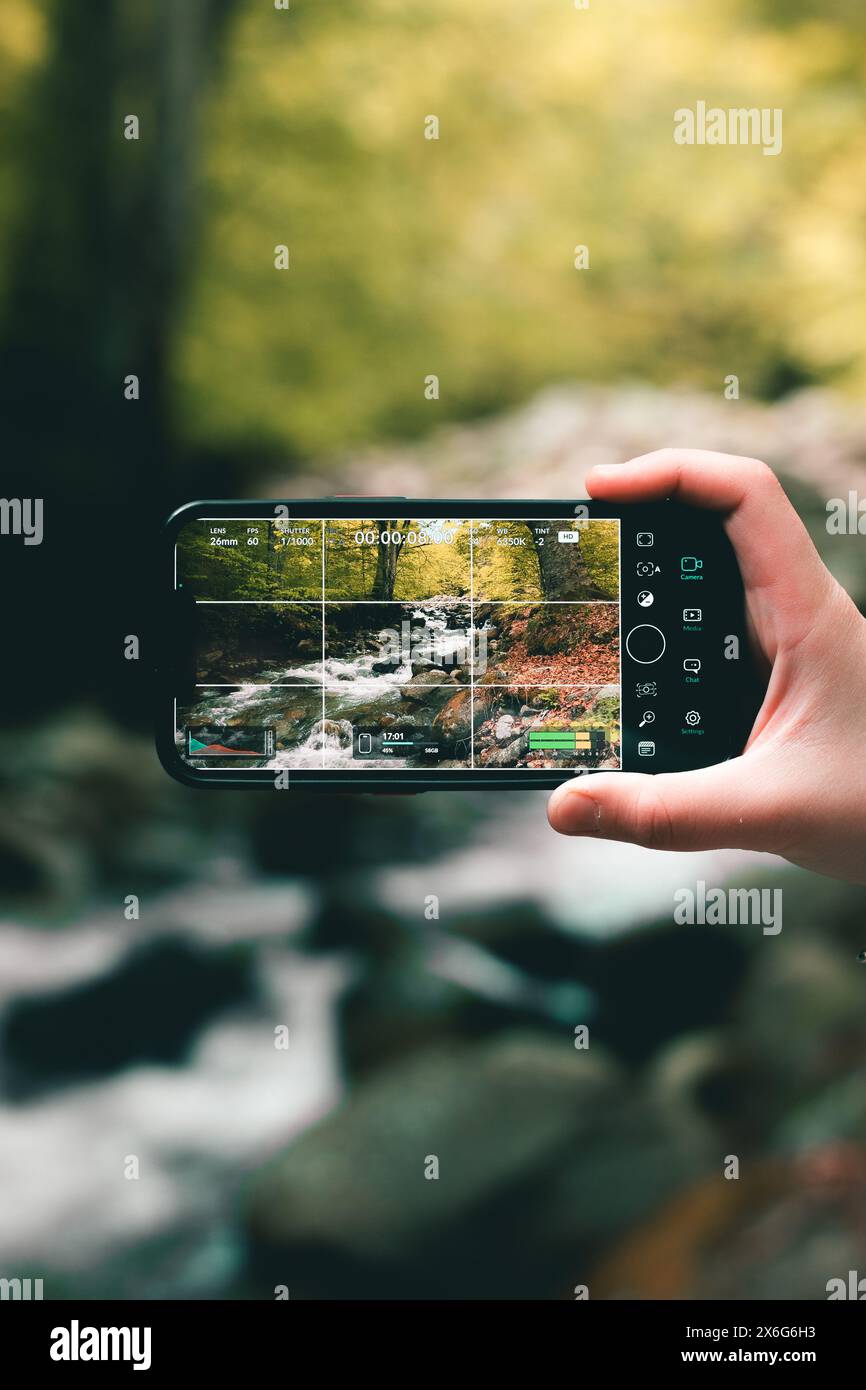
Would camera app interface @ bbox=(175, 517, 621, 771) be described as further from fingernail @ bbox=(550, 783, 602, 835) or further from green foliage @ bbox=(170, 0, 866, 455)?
green foliage @ bbox=(170, 0, 866, 455)

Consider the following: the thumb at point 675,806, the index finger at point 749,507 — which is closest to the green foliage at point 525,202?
the index finger at point 749,507

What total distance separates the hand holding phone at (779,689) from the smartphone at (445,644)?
0.02m

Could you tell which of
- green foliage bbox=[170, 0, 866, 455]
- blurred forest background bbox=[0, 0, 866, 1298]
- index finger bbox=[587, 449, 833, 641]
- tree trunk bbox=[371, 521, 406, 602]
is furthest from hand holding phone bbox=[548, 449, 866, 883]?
green foliage bbox=[170, 0, 866, 455]

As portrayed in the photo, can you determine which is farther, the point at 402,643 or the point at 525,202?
the point at 525,202

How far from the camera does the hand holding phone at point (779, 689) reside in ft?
2.49

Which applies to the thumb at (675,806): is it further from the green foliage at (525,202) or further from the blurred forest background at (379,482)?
the green foliage at (525,202)

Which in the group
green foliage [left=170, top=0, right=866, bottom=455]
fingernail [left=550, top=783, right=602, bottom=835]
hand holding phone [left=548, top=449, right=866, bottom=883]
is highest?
green foliage [left=170, top=0, right=866, bottom=455]

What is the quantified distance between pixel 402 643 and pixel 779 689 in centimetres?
33

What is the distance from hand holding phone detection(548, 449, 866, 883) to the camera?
0.76m

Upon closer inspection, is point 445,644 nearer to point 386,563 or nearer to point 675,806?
point 386,563

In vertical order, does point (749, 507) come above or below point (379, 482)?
below

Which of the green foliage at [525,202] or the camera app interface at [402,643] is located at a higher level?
the green foliage at [525,202]

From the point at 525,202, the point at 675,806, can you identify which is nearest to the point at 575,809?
the point at 675,806

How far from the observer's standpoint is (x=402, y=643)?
33.3 inches
